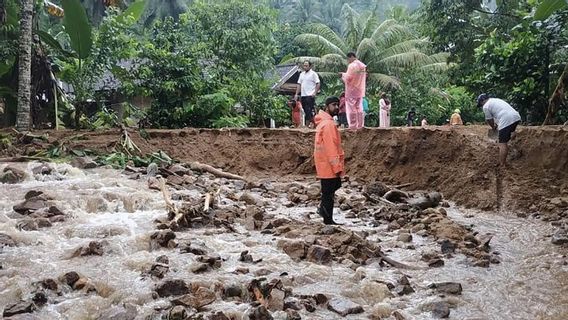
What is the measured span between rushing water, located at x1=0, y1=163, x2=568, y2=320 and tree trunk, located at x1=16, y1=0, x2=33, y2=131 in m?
4.21

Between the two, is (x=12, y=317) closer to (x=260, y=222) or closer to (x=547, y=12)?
(x=260, y=222)

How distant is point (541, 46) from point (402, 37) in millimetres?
14230

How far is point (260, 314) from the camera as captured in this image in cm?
465

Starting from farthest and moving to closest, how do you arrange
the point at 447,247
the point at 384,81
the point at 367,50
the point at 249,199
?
1. the point at 367,50
2. the point at 384,81
3. the point at 249,199
4. the point at 447,247

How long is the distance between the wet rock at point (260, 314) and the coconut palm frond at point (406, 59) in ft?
68.5

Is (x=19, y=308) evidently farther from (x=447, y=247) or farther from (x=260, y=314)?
(x=447, y=247)

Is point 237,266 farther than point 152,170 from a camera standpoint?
No

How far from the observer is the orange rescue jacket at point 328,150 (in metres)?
7.62

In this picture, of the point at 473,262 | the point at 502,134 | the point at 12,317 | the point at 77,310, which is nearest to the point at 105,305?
the point at 77,310

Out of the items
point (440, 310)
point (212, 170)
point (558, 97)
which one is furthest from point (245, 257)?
point (558, 97)

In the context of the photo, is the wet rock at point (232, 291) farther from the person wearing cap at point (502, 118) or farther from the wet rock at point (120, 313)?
the person wearing cap at point (502, 118)

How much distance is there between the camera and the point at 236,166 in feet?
44.7

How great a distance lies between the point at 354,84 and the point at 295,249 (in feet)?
20.8

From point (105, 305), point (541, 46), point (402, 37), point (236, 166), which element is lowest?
point (105, 305)
